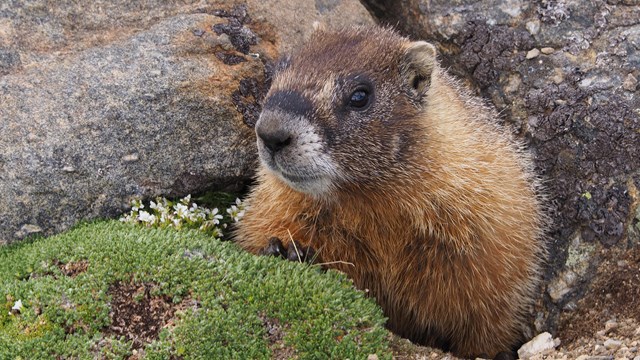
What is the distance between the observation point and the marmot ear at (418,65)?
17.8 feet

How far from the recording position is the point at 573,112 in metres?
6.64

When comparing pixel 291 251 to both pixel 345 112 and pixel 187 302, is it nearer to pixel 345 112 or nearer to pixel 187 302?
pixel 187 302

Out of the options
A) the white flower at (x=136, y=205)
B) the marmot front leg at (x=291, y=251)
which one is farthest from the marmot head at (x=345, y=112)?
the white flower at (x=136, y=205)

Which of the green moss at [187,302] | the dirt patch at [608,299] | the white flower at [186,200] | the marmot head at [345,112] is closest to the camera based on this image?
the green moss at [187,302]

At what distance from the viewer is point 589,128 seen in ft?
21.4

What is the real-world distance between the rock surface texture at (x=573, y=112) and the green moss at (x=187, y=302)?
6.81ft

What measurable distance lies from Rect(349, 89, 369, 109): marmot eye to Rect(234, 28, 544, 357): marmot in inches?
0.4

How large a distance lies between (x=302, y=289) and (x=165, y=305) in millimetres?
912

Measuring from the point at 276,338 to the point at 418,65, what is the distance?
2231mm

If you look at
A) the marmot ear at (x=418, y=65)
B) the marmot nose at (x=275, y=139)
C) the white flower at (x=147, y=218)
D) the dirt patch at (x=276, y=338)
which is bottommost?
the white flower at (x=147, y=218)

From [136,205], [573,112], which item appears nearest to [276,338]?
[136,205]

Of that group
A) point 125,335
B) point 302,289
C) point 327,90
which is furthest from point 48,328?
point 327,90

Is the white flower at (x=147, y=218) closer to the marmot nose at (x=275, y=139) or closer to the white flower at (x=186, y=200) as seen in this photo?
the white flower at (x=186, y=200)

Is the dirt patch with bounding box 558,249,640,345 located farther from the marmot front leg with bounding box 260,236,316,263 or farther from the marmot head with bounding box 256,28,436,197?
the marmot front leg with bounding box 260,236,316,263
